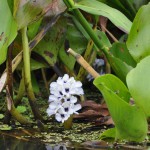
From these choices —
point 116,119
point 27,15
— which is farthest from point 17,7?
point 116,119

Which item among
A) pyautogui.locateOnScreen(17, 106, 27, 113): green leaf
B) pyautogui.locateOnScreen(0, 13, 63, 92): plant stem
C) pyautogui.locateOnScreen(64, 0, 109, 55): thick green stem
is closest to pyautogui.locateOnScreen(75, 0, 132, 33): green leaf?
pyautogui.locateOnScreen(64, 0, 109, 55): thick green stem

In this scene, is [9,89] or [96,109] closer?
[9,89]

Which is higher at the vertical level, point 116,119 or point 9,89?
point 9,89

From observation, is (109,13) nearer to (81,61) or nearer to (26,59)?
(81,61)

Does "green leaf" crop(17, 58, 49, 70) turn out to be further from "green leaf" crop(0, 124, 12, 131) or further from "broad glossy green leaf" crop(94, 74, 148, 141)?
"broad glossy green leaf" crop(94, 74, 148, 141)

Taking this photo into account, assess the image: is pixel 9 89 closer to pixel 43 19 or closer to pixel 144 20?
pixel 43 19

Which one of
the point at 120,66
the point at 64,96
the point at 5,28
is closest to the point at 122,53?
the point at 120,66

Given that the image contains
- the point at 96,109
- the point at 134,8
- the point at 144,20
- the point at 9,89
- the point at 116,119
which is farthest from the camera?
the point at 134,8
